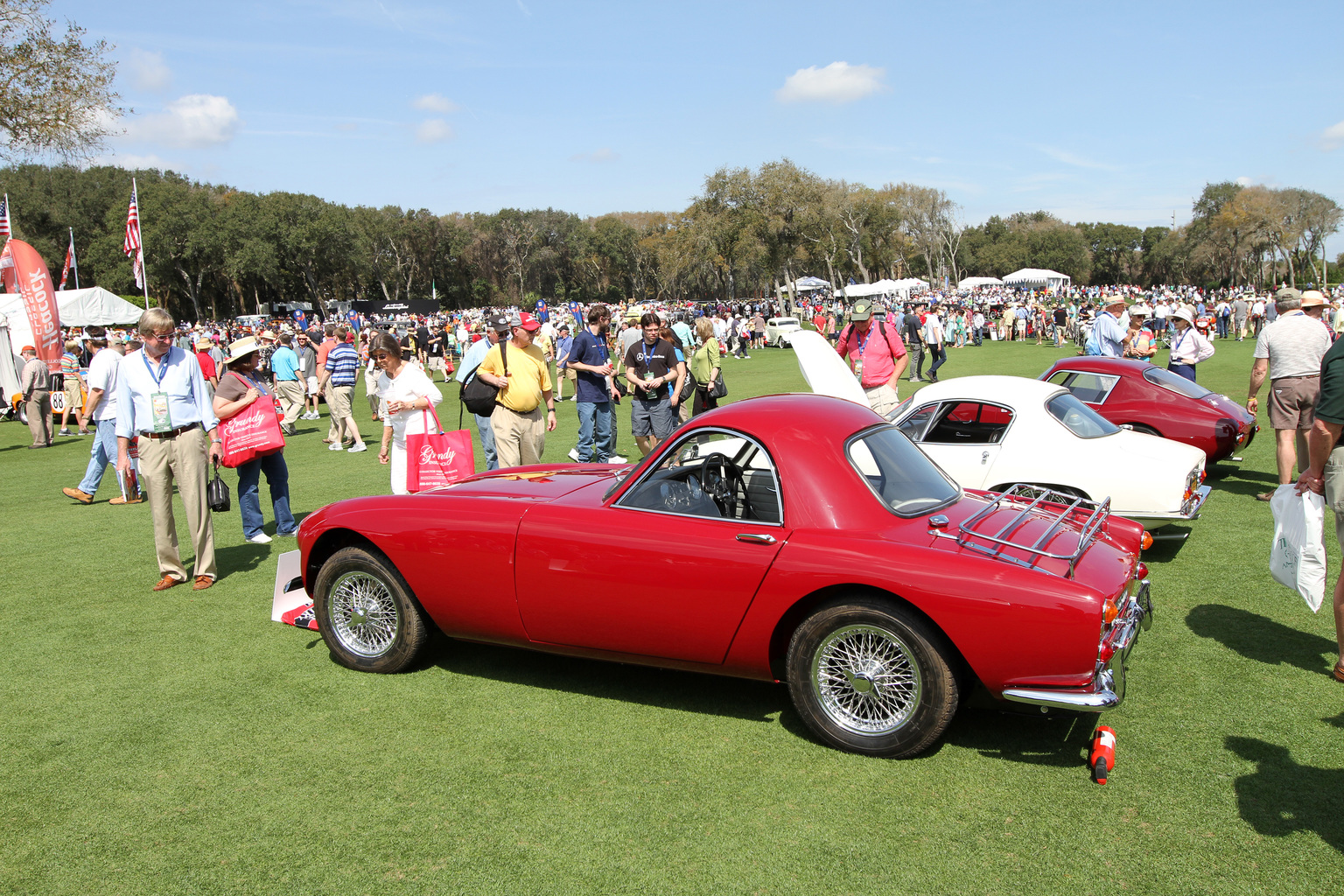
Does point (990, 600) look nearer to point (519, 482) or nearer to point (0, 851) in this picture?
point (519, 482)

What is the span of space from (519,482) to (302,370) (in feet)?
48.3

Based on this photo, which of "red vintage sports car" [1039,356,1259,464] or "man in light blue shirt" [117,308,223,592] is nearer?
"man in light blue shirt" [117,308,223,592]

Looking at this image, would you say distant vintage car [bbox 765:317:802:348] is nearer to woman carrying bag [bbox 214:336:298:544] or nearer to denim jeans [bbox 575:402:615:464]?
denim jeans [bbox 575:402:615:464]

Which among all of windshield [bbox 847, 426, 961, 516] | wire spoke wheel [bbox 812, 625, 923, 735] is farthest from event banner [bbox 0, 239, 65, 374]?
wire spoke wheel [bbox 812, 625, 923, 735]

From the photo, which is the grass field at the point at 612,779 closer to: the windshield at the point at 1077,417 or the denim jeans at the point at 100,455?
the windshield at the point at 1077,417

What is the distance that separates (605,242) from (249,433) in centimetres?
10626

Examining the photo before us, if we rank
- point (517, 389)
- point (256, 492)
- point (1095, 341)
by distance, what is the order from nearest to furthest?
point (517, 389)
point (256, 492)
point (1095, 341)

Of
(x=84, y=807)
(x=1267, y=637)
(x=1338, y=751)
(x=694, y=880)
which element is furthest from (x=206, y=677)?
(x=1267, y=637)

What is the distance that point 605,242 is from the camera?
11012 centimetres

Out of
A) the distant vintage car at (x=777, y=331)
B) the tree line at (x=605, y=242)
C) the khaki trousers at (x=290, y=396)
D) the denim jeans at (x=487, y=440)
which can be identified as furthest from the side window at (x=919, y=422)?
the tree line at (x=605, y=242)

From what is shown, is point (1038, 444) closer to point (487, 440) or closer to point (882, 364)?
point (882, 364)

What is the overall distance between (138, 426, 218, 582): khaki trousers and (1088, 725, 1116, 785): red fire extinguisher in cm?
617

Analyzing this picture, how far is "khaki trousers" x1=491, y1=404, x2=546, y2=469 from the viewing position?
7.79 m

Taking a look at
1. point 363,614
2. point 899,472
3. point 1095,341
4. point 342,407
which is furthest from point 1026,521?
point 342,407
